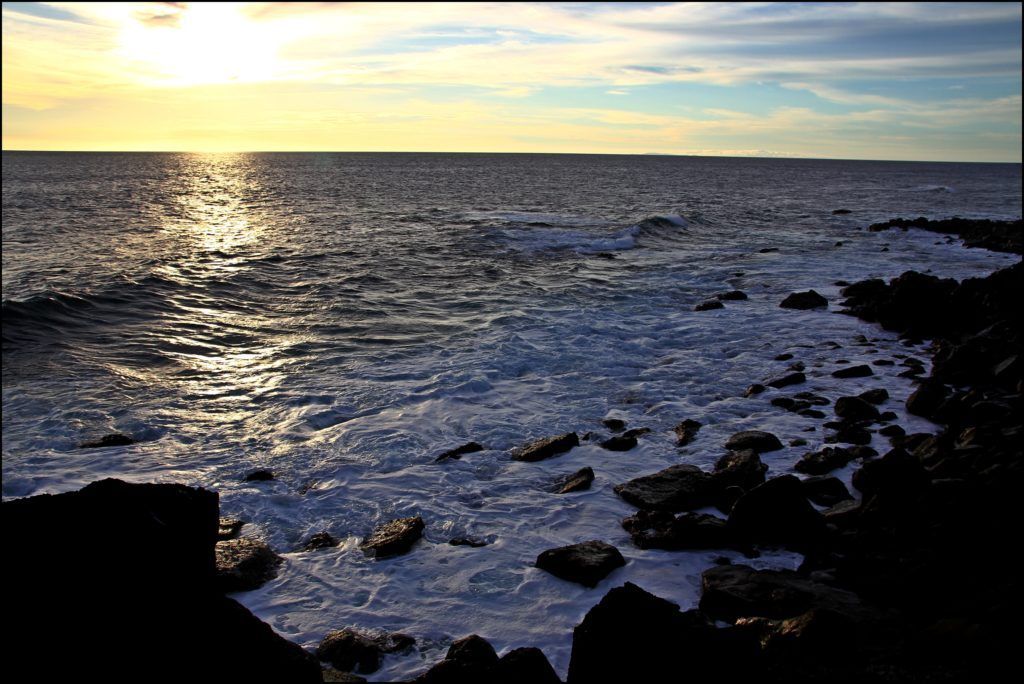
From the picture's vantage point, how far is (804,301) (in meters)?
18.9

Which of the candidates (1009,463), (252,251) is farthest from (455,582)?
(252,251)

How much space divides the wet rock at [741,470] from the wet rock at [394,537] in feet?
11.4

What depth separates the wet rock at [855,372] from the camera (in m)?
12.4

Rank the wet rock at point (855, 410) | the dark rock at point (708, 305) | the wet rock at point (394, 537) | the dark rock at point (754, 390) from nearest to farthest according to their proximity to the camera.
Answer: the wet rock at point (394, 537) → the wet rock at point (855, 410) → the dark rock at point (754, 390) → the dark rock at point (708, 305)

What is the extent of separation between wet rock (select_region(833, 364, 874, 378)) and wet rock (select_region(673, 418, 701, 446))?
12.4ft

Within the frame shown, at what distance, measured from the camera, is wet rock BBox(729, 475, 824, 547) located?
6.80 meters

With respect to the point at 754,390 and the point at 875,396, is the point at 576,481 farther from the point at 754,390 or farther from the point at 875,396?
the point at 875,396

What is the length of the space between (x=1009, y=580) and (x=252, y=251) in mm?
29292

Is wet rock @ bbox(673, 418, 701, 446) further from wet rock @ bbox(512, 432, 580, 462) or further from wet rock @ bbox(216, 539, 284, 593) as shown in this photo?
wet rock @ bbox(216, 539, 284, 593)

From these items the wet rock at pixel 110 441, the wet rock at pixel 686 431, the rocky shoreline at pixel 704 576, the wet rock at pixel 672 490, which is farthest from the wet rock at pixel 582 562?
the wet rock at pixel 110 441

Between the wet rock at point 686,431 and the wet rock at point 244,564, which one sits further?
the wet rock at point 686,431

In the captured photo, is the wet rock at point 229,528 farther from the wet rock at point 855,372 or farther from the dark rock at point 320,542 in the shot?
the wet rock at point 855,372

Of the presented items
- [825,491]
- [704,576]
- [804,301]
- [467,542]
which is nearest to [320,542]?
[467,542]

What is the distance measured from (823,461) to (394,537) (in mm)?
5205
